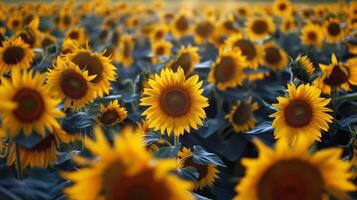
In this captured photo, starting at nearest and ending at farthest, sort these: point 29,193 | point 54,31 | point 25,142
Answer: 1. point 25,142
2. point 29,193
3. point 54,31

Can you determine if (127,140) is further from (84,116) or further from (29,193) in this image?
(84,116)

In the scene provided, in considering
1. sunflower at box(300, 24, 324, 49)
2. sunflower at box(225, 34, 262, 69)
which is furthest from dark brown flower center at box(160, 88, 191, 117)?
sunflower at box(300, 24, 324, 49)

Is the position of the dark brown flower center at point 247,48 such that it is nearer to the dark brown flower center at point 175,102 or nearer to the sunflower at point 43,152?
the dark brown flower center at point 175,102

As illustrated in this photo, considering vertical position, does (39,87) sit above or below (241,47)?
below

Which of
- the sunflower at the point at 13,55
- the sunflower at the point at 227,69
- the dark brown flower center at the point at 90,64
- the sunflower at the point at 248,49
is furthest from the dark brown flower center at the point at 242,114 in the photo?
the sunflower at the point at 13,55

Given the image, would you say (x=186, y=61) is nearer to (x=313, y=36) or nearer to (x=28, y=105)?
(x=313, y=36)

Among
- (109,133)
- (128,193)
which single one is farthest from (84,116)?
(128,193)

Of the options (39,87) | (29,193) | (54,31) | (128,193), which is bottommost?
(128,193)

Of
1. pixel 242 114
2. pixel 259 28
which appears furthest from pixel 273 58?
pixel 242 114
